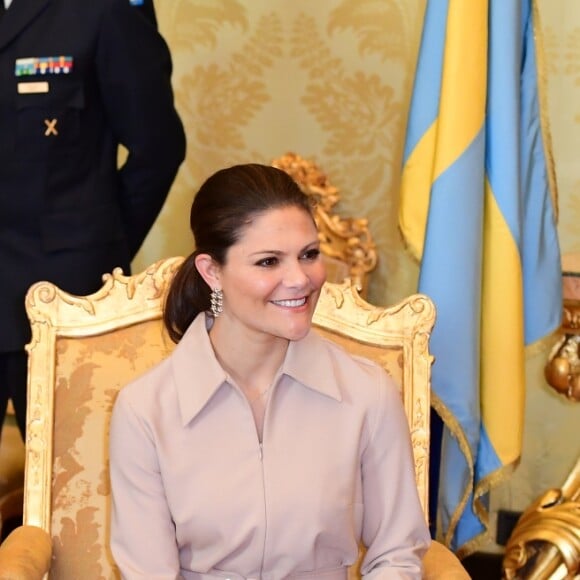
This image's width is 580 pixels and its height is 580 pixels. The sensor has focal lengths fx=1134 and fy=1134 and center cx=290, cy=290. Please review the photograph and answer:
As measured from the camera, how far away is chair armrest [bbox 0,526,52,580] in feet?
6.35

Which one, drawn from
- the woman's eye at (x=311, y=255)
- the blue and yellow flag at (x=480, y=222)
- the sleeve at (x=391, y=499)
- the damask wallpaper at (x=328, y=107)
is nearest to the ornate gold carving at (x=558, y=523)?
the blue and yellow flag at (x=480, y=222)

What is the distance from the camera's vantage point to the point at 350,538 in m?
1.93

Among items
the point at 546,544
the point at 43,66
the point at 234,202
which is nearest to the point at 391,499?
the point at 234,202

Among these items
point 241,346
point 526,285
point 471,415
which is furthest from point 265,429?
point 526,285

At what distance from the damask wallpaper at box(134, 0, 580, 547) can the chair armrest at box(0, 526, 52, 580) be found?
5.22 ft

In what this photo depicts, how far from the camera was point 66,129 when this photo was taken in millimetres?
2574

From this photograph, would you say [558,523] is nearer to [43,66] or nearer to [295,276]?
[295,276]

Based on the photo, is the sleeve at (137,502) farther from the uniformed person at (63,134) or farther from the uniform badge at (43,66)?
the uniform badge at (43,66)

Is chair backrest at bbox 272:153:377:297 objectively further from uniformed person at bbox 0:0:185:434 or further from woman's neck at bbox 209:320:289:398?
woman's neck at bbox 209:320:289:398

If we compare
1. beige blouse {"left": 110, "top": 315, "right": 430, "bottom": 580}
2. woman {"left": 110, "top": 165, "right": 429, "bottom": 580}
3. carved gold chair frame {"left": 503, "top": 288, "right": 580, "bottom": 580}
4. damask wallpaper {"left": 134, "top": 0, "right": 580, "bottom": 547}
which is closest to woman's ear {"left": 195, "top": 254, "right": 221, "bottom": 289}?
woman {"left": 110, "top": 165, "right": 429, "bottom": 580}

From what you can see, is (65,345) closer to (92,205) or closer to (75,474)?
(75,474)

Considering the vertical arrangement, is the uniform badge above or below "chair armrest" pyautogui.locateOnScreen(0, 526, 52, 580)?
above

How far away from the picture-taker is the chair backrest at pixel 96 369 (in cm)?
227

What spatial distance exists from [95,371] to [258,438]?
54cm
